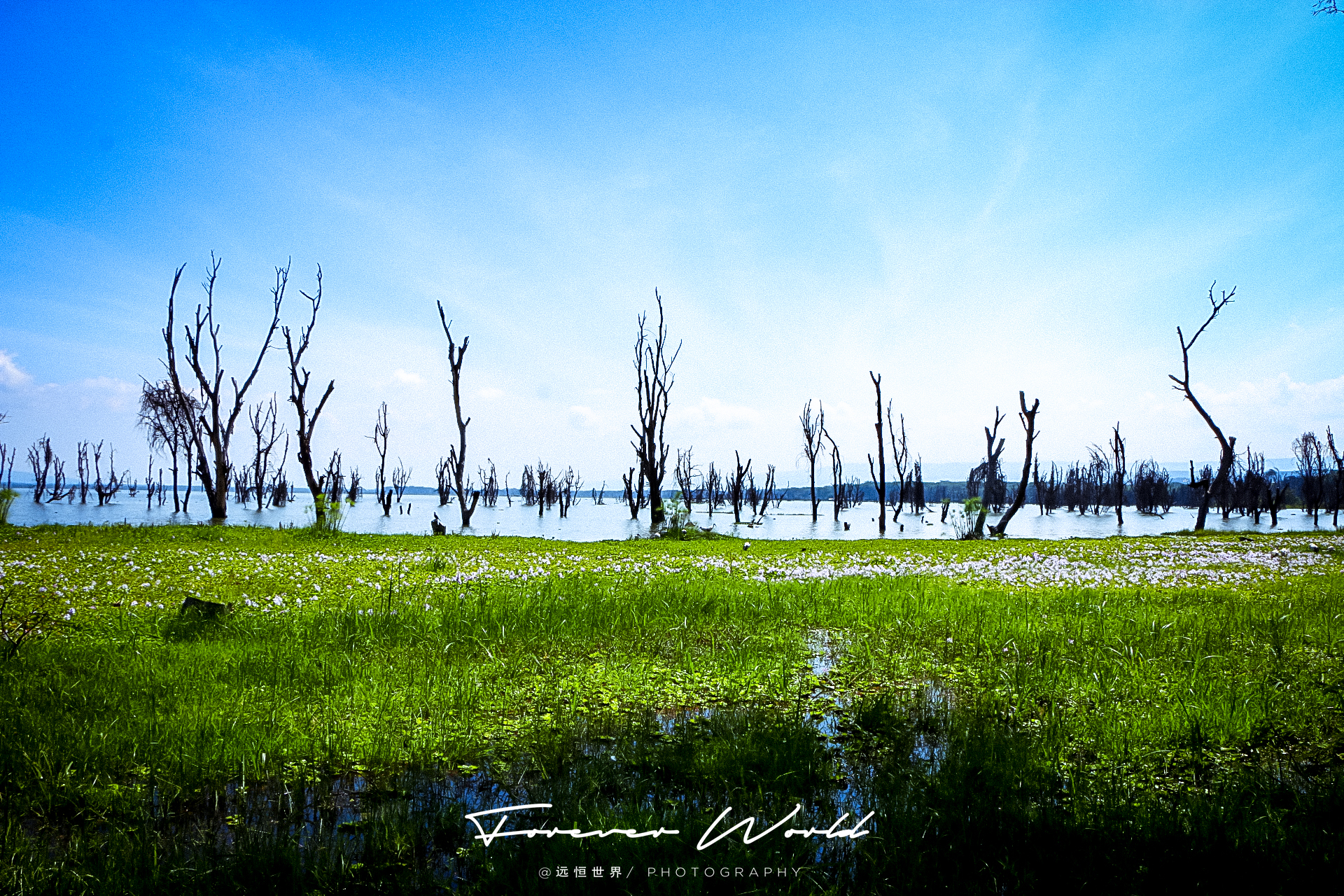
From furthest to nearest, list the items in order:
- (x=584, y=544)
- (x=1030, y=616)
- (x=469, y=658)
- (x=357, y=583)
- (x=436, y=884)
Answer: (x=584, y=544) < (x=357, y=583) < (x=1030, y=616) < (x=469, y=658) < (x=436, y=884)

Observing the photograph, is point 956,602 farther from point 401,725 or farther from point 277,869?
point 277,869

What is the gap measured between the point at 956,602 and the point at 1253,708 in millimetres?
3737

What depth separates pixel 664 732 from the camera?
412cm

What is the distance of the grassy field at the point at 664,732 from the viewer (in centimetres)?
262

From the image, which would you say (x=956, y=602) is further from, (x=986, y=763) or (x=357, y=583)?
(x=357, y=583)

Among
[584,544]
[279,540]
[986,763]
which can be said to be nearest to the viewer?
[986,763]

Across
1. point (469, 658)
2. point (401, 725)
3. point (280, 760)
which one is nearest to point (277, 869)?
point (280, 760)

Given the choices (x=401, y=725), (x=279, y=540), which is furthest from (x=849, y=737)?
(x=279, y=540)

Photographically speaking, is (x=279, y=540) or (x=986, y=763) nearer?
(x=986, y=763)

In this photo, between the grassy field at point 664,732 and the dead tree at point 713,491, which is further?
the dead tree at point 713,491

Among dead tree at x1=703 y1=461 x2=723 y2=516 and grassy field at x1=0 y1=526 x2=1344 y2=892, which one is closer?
grassy field at x1=0 y1=526 x2=1344 y2=892

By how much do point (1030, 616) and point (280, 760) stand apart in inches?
286

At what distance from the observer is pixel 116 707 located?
408 cm

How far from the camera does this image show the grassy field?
2619mm
